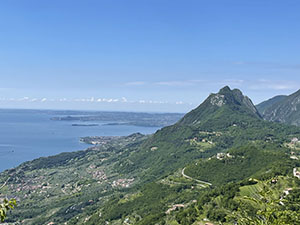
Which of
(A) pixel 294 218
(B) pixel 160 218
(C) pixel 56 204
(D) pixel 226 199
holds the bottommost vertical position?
(C) pixel 56 204

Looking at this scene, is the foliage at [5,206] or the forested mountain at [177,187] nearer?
the foliage at [5,206]

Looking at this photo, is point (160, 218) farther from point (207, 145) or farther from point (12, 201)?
point (207, 145)

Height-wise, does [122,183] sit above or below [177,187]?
below

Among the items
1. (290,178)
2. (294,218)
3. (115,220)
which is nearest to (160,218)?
(115,220)

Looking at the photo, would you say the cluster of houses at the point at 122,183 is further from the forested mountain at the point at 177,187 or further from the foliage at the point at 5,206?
the foliage at the point at 5,206

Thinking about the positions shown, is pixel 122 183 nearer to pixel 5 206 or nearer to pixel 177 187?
pixel 177 187

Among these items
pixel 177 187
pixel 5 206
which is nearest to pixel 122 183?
pixel 177 187

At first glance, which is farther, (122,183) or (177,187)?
(122,183)

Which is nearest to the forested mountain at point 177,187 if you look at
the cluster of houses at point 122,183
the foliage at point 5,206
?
the cluster of houses at point 122,183
